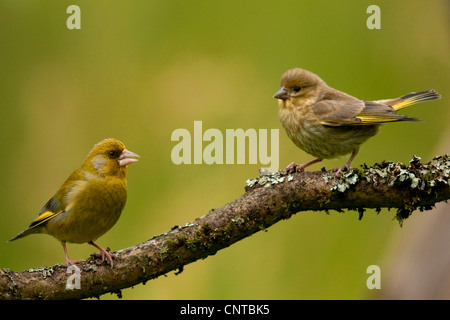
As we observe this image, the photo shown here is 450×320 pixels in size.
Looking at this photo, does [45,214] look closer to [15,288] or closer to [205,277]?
[15,288]

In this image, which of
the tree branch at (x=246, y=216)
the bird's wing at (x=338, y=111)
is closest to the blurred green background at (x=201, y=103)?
the bird's wing at (x=338, y=111)

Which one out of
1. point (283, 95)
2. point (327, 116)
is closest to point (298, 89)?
point (283, 95)

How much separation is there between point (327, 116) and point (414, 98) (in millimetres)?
727

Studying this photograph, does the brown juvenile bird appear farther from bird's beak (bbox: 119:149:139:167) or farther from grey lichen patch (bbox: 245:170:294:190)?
bird's beak (bbox: 119:149:139:167)

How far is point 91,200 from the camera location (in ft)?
15.4

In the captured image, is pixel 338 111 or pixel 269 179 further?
pixel 338 111

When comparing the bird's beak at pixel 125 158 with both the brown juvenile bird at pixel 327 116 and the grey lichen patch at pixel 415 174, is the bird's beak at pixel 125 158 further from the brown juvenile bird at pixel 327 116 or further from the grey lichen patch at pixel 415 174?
the grey lichen patch at pixel 415 174

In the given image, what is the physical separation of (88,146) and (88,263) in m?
3.63

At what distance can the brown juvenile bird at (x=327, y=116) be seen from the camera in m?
4.90

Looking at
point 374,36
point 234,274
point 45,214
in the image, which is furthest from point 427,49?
point 45,214

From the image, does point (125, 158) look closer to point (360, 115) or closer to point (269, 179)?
point (269, 179)

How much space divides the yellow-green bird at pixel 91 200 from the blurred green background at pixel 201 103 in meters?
2.48

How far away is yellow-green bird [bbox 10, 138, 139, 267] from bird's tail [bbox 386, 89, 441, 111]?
6.73 ft

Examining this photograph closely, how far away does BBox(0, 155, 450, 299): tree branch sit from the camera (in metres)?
4.08
